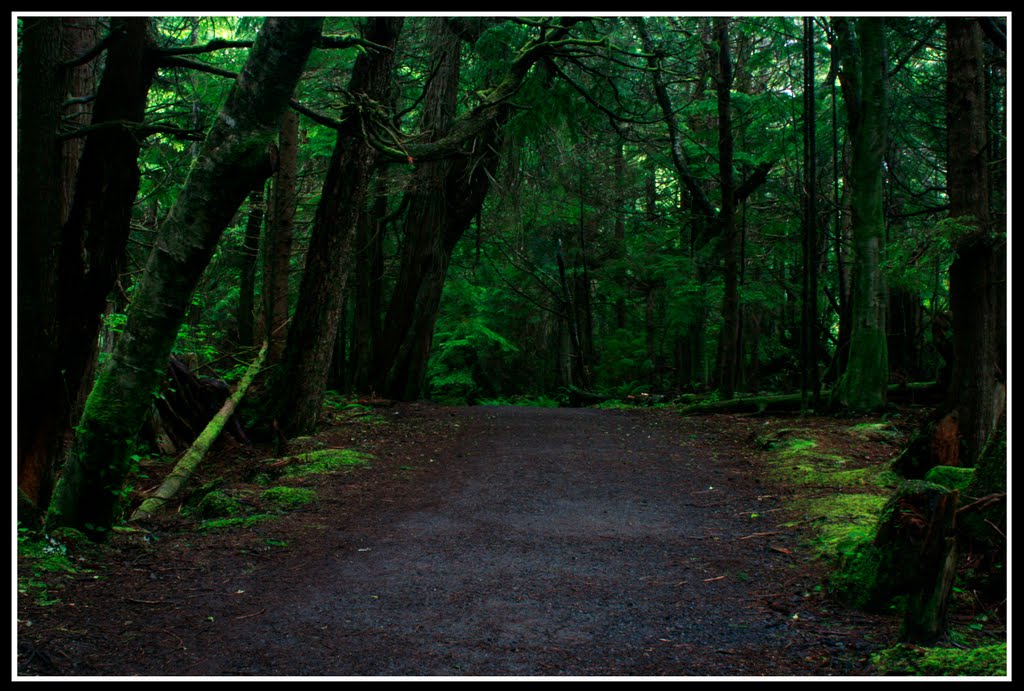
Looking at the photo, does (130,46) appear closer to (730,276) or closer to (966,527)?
(966,527)

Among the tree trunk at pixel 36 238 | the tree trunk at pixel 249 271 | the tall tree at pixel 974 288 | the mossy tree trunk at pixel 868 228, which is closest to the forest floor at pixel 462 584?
the tree trunk at pixel 36 238

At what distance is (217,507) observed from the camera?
7.14 meters

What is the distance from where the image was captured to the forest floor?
3848 millimetres

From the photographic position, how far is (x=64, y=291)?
21.3ft

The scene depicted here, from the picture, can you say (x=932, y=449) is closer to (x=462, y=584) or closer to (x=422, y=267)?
(x=462, y=584)

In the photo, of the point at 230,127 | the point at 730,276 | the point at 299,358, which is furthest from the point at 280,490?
the point at 730,276

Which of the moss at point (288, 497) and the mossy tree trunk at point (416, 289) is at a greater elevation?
the mossy tree trunk at point (416, 289)

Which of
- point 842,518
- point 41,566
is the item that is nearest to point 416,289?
point 842,518

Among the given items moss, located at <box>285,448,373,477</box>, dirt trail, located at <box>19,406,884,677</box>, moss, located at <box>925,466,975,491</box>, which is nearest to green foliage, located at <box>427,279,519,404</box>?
moss, located at <box>285,448,373,477</box>

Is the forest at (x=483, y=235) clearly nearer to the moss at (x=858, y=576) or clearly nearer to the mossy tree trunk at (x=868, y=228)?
the mossy tree trunk at (x=868, y=228)

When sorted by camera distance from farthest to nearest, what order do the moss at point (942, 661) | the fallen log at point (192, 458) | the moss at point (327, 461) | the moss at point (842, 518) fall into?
the moss at point (327, 461) → the fallen log at point (192, 458) → the moss at point (842, 518) → the moss at point (942, 661)

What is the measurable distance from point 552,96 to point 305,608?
9.33 meters

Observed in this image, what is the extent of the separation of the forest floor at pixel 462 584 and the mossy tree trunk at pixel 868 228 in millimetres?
3412

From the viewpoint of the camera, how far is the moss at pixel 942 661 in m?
3.44
